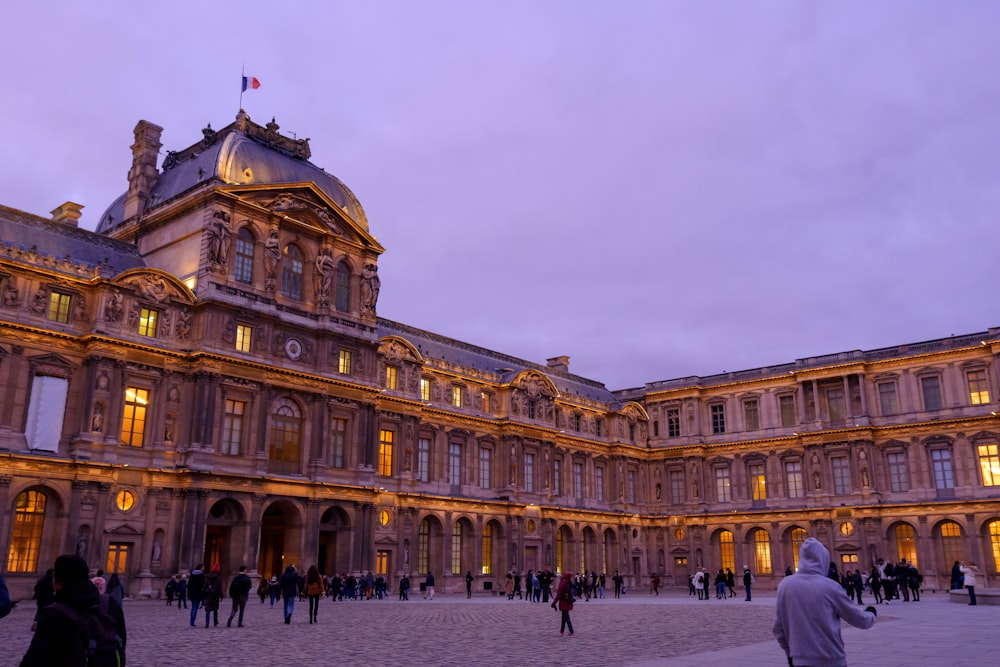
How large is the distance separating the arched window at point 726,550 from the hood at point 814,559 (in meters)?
58.4

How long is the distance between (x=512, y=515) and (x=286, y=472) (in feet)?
57.3

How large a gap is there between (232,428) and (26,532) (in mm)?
9285

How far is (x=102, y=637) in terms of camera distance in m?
6.05

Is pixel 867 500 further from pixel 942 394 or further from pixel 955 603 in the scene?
pixel 955 603

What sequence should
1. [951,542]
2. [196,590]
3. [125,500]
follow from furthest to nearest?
1. [951,542]
2. [125,500]
3. [196,590]

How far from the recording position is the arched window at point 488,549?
5225cm

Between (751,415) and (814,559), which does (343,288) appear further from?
(814,559)

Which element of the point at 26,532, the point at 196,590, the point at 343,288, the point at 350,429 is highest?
the point at 343,288

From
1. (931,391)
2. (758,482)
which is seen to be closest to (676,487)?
(758,482)

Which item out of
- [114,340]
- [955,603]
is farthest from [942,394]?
[114,340]

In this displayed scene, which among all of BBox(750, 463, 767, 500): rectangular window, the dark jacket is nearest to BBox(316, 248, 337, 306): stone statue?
BBox(750, 463, 767, 500): rectangular window

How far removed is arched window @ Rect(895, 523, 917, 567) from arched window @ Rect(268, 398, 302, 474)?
128 ft

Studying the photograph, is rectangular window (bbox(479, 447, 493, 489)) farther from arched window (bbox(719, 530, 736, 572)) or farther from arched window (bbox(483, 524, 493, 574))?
arched window (bbox(719, 530, 736, 572))

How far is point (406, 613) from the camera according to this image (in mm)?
28219
